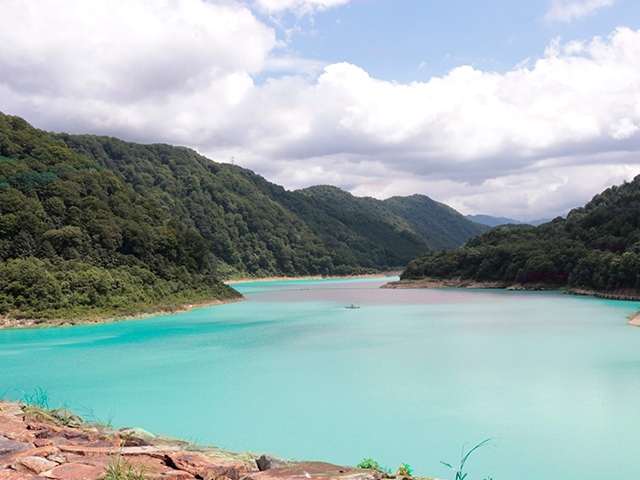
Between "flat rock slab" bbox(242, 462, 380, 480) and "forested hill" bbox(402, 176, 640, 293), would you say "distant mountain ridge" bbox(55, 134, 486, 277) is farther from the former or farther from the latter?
"flat rock slab" bbox(242, 462, 380, 480)

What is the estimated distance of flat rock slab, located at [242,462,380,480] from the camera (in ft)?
18.4

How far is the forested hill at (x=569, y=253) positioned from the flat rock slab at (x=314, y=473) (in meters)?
50.2

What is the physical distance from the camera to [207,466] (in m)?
6.25

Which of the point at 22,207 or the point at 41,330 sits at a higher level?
the point at 22,207

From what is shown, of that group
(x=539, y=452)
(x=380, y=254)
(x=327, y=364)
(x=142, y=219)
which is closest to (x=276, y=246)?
(x=380, y=254)

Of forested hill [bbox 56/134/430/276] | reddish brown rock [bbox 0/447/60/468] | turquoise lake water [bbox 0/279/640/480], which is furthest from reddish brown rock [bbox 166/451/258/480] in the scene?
forested hill [bbox 56/134/430/276]

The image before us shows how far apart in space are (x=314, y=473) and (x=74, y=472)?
110 inches

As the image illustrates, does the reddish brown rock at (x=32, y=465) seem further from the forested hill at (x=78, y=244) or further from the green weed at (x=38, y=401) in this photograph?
the forested hill at (x=78, y=244)

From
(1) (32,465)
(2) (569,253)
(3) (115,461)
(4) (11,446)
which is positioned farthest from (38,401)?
(2) (569,253)

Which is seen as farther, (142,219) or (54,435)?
(142,219)

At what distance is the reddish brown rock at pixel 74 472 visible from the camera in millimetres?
5177

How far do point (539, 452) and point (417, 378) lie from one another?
260 inches

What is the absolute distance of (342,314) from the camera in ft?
131

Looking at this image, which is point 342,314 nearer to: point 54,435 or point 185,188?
point 54,435
